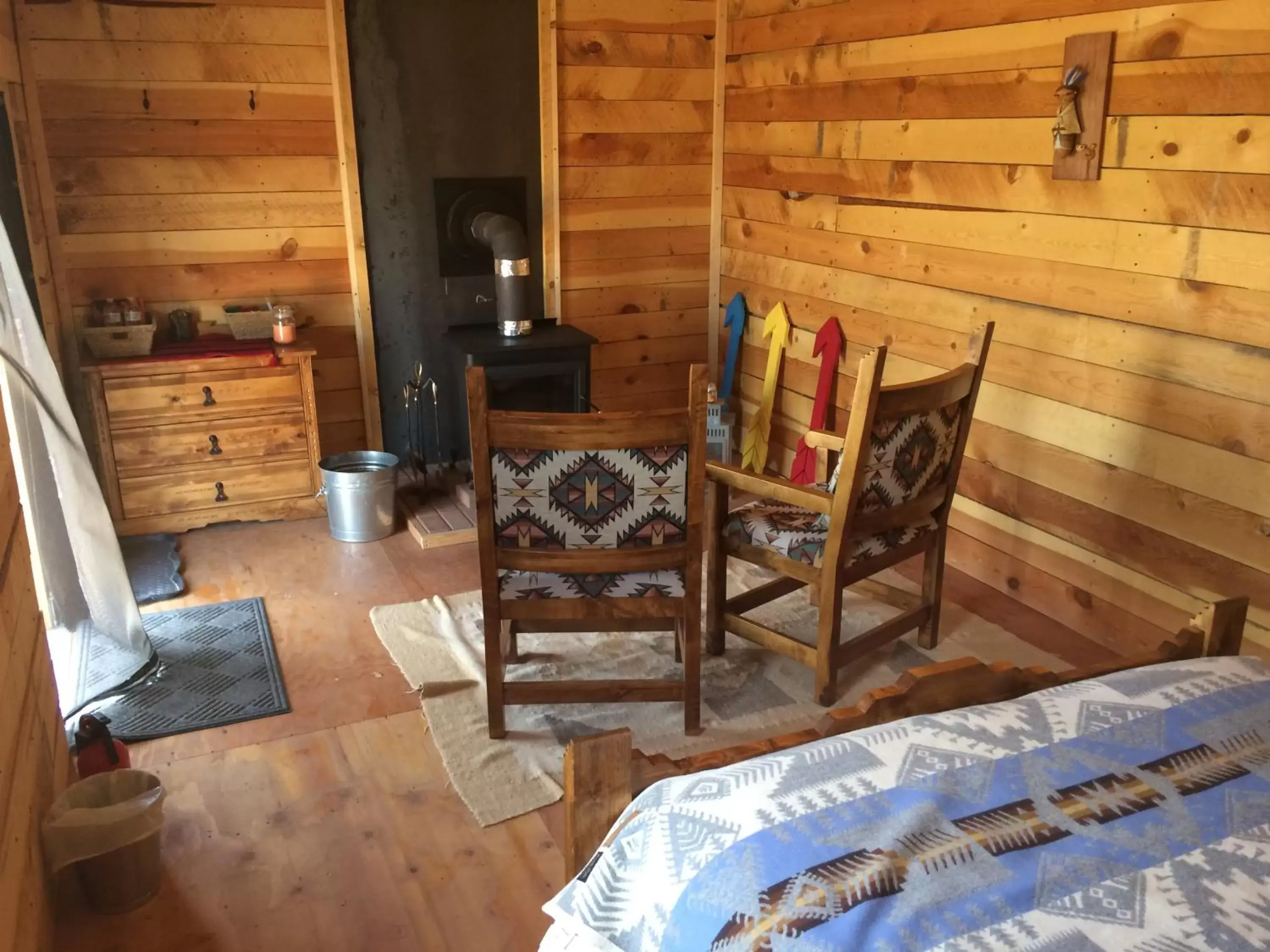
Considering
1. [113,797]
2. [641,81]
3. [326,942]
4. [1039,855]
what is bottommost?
[326,942]

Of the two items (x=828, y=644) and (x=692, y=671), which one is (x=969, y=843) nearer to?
(x=692, y=671)

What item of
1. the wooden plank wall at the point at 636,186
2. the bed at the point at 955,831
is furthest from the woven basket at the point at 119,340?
the bed at the point at 955,831

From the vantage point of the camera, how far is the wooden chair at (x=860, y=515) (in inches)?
92.1

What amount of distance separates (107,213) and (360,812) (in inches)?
97.4

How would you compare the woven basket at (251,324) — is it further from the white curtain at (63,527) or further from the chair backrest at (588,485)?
the chair backrest at (588,485)

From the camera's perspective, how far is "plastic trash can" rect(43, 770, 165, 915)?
183 centimetres

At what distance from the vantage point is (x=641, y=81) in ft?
13.8

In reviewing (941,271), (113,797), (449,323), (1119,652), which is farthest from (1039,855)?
(449,323)

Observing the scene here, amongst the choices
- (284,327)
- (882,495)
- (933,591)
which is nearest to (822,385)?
(933,591)

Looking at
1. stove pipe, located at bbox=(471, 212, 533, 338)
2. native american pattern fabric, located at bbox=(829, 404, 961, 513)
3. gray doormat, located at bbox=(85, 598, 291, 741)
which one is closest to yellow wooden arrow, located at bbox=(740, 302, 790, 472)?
stove pipe, located at bbox=(471, 212, 533, 338)

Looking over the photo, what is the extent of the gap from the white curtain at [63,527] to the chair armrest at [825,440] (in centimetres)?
181

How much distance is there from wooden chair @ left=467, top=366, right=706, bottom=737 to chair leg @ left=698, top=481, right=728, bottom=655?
0.32m

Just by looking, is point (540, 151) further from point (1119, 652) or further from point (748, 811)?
point (748, 811)

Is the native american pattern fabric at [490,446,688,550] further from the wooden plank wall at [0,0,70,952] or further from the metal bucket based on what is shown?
the metal bucket
